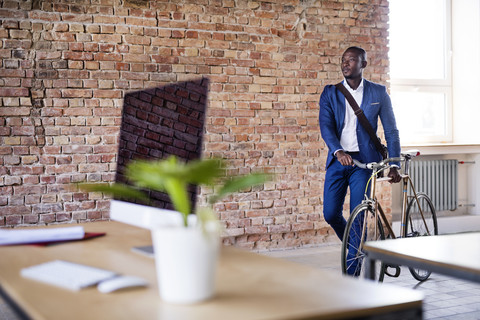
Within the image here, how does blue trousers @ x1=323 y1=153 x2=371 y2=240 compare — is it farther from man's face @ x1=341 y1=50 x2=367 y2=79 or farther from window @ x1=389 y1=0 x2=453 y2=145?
window @ x1=389 y1=0 x2=453 y2=145

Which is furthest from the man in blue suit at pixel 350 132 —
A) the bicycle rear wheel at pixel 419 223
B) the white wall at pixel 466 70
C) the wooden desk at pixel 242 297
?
the white wall at pixel 466 70

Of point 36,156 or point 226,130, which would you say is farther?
point 226,130

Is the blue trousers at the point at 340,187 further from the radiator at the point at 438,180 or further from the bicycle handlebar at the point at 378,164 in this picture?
the radiator at the point at 438,180

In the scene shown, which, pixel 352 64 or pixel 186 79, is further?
pixel 186 79

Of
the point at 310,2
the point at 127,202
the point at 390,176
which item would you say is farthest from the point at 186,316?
the point at 310,2

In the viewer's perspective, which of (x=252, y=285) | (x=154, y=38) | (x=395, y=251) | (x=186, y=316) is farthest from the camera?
(x=154, y=38)

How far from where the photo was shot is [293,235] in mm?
5516

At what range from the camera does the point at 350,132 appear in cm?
414

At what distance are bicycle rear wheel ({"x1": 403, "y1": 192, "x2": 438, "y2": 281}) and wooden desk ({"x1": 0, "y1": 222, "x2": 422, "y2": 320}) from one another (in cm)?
289

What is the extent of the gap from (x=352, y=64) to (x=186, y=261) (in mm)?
3274

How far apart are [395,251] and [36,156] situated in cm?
348

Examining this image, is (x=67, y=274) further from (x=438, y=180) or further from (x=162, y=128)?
(x=438, y=180)

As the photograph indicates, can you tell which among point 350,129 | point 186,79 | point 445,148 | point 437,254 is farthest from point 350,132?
point 445,148

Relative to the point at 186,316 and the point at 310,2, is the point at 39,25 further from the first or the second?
the point at 186,316
